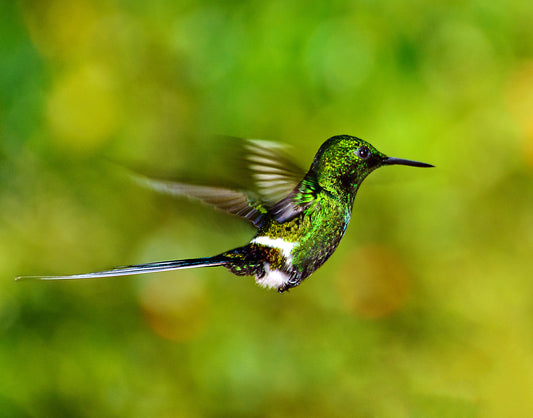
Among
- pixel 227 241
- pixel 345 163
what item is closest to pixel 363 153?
pixel 345 163

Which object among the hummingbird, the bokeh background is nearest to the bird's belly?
the hummingbird

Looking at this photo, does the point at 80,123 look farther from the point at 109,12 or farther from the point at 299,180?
the point at 299,180

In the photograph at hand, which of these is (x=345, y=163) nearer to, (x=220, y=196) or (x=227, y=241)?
(x=220, y=196)

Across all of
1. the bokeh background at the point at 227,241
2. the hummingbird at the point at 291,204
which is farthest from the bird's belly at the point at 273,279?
the bokeh background at the point at 227,241

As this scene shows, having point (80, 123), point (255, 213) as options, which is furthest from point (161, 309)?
point (255, 213)

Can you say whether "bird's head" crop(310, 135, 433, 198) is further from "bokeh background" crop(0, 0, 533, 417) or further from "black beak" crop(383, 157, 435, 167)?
"bokeh background" crop(0, 0, 533, 417)

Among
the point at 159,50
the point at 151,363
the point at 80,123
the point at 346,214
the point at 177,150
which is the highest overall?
the point at 159,50
